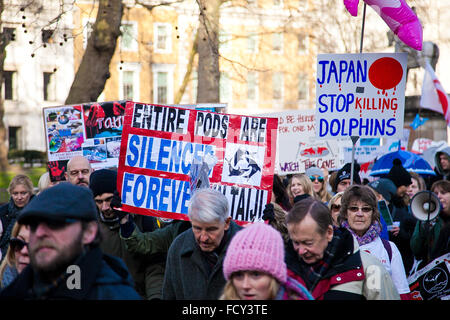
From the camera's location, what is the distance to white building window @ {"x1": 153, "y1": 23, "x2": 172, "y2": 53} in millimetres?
52250

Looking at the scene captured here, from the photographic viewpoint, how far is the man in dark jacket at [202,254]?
15.4 feet

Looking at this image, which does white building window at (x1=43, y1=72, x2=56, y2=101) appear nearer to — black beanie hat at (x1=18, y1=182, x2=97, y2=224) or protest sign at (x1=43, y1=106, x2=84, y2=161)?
protest sign at (x1=43, y1=106, x2=84, y2=161)

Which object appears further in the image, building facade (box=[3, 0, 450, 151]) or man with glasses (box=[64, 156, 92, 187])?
building facade (box=[3, 0, 450, 151])

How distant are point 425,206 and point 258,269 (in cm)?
377

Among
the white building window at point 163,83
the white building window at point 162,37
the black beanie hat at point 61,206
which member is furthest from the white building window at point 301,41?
the black beanie hat at point 61,206

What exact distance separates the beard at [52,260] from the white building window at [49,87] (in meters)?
51.1

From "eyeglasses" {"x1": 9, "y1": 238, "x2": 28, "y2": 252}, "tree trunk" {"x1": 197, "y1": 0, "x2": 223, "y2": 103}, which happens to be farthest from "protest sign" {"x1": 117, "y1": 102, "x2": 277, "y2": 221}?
"tree trunk" {"x1": 197, "y1": 0, "x2": 223, "y2": 103}

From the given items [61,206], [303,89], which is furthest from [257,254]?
[303,89]

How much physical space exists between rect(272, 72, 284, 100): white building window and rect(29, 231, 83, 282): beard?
55505mm

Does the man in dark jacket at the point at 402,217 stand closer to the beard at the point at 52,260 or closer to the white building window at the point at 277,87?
the beard at the point at 52,260

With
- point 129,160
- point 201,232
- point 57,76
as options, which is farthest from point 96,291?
point 57,76

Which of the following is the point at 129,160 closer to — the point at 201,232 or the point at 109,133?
the point at 201,232

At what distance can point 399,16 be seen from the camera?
824cm
